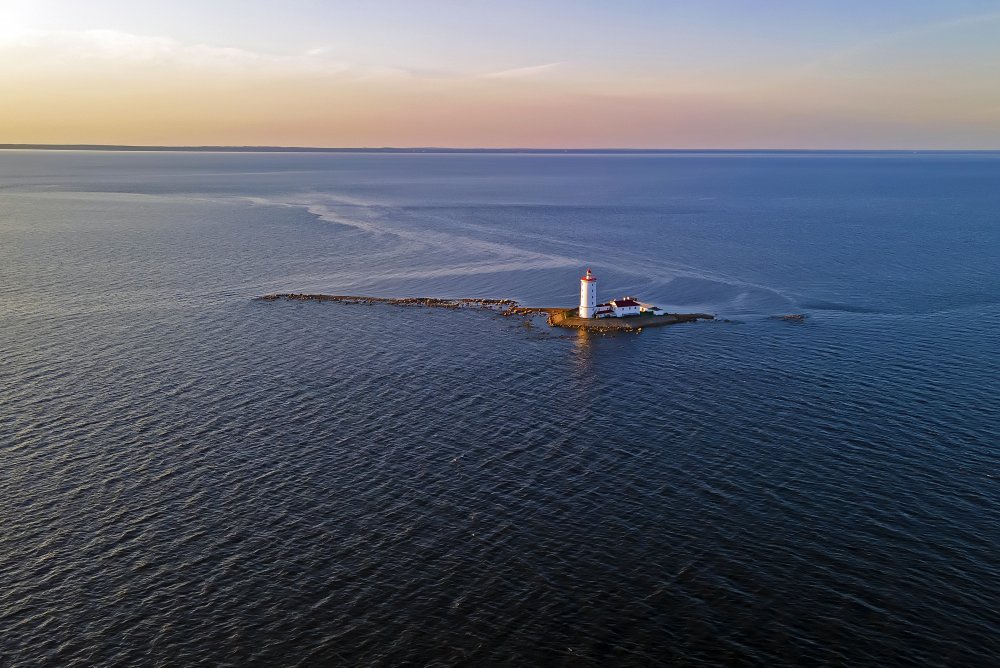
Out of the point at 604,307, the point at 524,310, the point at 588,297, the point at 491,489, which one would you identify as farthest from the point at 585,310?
the point at 491,489

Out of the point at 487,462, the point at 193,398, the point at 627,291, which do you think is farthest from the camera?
the point at 627,291

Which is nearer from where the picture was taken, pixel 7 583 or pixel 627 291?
pixel 7 583

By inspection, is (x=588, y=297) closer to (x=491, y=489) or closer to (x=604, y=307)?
(x=604, y=307)

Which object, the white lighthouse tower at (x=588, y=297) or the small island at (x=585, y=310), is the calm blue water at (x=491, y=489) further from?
the white lighthouse tower at (x=588, y=297)

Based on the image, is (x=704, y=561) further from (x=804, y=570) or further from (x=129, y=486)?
(x=129, y=486)

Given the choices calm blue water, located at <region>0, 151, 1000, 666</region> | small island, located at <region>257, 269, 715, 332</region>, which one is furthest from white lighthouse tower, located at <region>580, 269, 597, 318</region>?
calm blue water, located at <region>0, 151, 1000, 666</region>

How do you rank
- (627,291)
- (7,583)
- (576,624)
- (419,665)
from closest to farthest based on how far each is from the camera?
(419,665) → (576,624) → (7,583) → (627,291)

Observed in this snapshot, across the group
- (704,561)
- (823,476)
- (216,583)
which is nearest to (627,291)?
(823,476)
